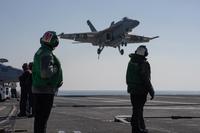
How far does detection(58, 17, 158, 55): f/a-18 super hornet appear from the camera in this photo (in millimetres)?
66938

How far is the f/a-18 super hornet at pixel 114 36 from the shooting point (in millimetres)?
66938

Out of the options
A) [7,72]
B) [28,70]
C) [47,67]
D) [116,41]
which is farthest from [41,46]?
[116,41]

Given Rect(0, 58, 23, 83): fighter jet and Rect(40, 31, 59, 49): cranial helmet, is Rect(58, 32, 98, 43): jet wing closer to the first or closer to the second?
Rect(0, 58, 23, 83): fighter jet

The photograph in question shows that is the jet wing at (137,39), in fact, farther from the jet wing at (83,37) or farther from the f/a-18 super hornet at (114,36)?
the jet wing at (83,37)

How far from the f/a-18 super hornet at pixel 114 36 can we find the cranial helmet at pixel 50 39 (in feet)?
190

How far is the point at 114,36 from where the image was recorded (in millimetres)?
67812

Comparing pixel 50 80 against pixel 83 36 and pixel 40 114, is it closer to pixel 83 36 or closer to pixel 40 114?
A: pixel 40 114

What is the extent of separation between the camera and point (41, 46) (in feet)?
28.5

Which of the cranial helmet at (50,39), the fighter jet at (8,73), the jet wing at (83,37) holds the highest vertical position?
the jet wing at (83,37)

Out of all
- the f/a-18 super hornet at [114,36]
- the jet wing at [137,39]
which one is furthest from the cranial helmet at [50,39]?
the jet wing at [137,39]

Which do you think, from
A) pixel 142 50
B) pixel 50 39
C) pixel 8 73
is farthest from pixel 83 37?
pixel 50 39

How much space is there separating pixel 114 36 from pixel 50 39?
59388 millimetres

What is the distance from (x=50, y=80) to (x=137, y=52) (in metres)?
3.01

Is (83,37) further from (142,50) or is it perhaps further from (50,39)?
(50,39)
